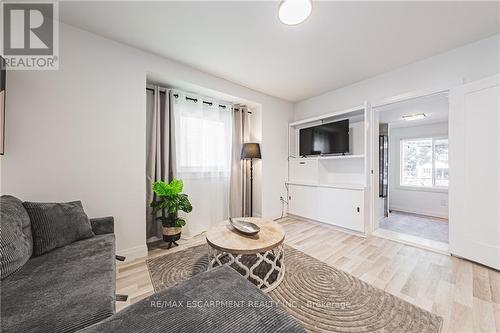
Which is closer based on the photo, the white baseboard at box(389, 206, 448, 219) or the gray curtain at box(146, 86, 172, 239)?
the gray curtain at box(146, 86, 172, 239)

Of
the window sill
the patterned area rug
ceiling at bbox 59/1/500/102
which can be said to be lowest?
the patterned area rug

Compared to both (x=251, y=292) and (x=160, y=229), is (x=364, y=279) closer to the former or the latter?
(x=251, y=292)

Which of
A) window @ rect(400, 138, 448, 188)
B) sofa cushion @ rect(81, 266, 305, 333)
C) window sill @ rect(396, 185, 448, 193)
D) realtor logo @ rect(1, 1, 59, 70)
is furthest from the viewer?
window @ rect(400, 138, 448, 188)

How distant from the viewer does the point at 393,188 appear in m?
5.12

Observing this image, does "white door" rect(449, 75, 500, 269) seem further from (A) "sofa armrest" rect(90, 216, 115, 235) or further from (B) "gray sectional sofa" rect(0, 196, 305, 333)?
(A) "sofa armrest" rect(90, 216, 115, 235)

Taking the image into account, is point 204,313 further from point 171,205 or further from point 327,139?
point 327,139

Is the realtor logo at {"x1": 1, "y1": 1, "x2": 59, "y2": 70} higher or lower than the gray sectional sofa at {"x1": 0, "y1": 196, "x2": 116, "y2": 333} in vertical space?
higher

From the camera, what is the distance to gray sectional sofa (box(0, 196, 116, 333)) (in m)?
0.78

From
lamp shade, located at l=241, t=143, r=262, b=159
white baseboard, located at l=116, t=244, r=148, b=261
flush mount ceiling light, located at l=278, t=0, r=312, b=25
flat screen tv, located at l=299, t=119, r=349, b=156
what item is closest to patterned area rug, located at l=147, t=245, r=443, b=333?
white baseboard, located at l=116, t=244, r=148, b=261

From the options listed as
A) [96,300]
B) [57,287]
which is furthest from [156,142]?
[96,300]

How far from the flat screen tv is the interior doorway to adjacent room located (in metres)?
0.47

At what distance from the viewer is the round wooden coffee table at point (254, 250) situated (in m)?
1.54

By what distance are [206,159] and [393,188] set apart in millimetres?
5163

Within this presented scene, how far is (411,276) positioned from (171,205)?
8.84 feet
